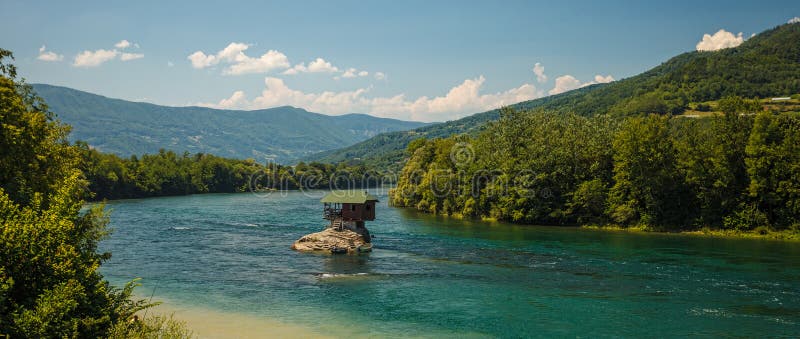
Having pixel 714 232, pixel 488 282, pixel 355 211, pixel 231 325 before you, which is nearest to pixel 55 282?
pixel 231 325

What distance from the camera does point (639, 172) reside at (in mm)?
74875

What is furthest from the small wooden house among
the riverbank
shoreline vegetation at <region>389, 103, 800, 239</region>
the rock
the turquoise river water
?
the riverbank

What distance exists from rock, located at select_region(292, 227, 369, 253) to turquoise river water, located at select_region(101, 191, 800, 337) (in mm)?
1628

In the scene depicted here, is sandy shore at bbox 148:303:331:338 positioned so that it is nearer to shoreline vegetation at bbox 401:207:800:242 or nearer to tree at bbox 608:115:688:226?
shoreline vegetation at bbox 401:207:800:242

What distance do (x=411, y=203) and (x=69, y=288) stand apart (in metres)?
105

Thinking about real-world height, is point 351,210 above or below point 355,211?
above

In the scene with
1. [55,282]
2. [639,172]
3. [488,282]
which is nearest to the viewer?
[55,282]

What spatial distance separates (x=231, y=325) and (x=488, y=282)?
2040cm

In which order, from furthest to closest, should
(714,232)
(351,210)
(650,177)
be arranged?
(650,177) < (714,232) < (351,210)

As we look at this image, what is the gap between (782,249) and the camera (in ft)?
187

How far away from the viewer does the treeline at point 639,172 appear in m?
67.5

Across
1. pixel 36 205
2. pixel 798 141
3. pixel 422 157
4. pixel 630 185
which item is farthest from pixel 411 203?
pixel 36 205

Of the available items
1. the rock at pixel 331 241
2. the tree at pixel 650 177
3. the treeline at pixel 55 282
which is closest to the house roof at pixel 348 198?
the rock at pixel 331 241

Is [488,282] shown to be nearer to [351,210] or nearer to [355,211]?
[355,211]
